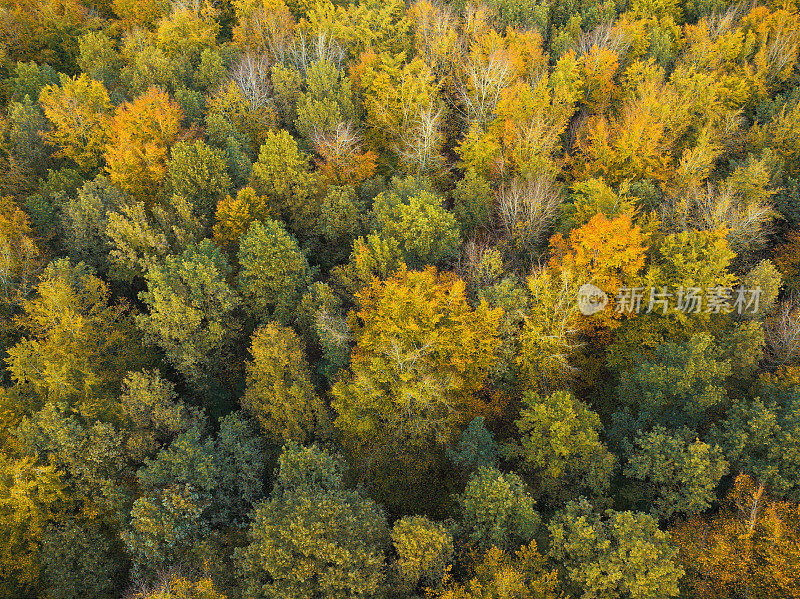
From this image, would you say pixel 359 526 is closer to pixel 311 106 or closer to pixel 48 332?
pixel 48 332

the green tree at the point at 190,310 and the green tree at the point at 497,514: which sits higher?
the green tree at the point at 190,310

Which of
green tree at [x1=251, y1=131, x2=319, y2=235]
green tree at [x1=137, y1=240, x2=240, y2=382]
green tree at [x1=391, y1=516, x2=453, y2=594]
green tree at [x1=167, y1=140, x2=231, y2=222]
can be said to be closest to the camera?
green tree at [x1=391, y1=516, x2=453, y2=594]

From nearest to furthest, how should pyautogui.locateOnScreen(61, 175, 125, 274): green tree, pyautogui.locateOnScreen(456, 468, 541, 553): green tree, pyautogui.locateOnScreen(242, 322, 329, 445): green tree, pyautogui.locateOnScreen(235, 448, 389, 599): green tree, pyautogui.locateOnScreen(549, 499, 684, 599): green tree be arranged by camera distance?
pyautogui.locateOnScreen(549, 499, 684, 599): green tree, pyautogui.locateOnScreen(235, 448, 389, 599): green tree, pyautogui.locateOnScreen(456, 468, 541, 553): green tree, pyautogui.locateOnScreen(242, 322, 329, 445): green tree, pyautogui.locateOnScreen(61, 175, 125, 274): green tree

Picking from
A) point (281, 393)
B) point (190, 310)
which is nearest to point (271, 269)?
Result: point (190, 310)

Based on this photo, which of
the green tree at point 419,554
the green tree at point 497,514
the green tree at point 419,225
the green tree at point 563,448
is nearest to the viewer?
the green tree at point 419,554

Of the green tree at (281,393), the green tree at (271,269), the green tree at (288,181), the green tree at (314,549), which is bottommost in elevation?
the green tree at (314,549)

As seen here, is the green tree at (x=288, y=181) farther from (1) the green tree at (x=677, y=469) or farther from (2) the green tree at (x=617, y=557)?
(2) the green tree at (x=617, y=557)

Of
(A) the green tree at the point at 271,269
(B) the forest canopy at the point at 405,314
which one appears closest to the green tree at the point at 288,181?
(B) the forest canopy at the point at 405,314

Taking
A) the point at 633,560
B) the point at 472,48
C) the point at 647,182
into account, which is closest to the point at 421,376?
the point at 633,560

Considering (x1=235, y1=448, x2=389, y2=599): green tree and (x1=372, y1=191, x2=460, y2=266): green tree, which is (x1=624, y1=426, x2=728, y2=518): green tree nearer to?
(x1=235, y1=448, x2=389, y2=599): green tree

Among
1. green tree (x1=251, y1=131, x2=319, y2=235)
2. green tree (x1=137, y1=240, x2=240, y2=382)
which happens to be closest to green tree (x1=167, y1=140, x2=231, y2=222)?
green tree (x1=251, y1=131, x2=319, y2=235)

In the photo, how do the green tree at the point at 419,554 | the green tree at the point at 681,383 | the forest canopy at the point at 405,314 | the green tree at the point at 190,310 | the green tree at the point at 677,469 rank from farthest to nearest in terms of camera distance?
the green tree at the point at 190,310, the green tree at the point at 681,383, the green tree at the point at 677,469, the forest canopy at the point at 405,314, the green tree at the point at 419,554

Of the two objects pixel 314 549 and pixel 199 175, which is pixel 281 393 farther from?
pixel 199 175
